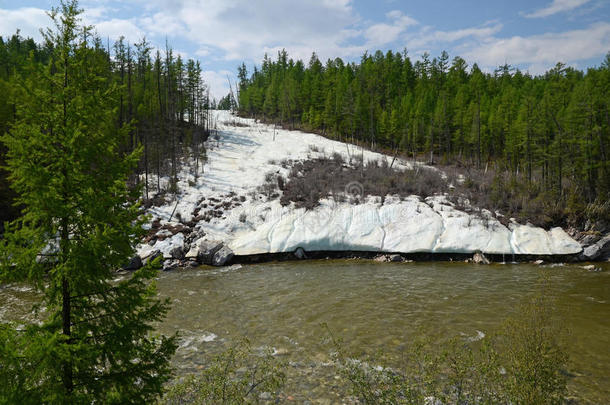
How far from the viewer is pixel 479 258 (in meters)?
20.1

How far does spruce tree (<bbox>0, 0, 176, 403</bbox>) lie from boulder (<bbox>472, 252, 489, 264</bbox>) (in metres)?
20.3

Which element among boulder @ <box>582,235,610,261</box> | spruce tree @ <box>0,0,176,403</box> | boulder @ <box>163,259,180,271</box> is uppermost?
spruce tree @ <box>0,0,176,403</box>

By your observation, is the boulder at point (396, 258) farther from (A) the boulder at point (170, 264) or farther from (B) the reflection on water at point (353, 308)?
(A) the boulder at point (170, 264)

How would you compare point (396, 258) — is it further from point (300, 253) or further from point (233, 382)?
point (233, 382)

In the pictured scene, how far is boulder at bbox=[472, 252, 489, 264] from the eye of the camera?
65.4 ft

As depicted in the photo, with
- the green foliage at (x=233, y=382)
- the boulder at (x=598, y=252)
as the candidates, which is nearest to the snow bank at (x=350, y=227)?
the boulder at (x=598, y=252)

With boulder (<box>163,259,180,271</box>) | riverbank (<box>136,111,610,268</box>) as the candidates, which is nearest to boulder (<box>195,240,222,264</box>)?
riverbank (<box>136,111,610,268</box>)

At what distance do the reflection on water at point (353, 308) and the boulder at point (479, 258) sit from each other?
135 centimetres

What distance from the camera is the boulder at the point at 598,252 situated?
2006cm

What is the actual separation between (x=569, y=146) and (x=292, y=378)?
36585 millimetres

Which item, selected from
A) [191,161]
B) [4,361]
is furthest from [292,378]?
[191,161]

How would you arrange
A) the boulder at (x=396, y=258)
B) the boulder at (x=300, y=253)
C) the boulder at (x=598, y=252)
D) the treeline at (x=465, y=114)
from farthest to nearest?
the treeline at (x=465, y=114) → the boulder at (x=300, y=253) → the boulder at (x=396, y=258) → the boulder at (x=598, y=252)

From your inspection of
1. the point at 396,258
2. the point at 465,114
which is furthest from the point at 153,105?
the point at 465,114

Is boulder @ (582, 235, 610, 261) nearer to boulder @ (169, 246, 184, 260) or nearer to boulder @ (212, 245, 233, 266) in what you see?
boulder @ (212, 245, 233, 266)
